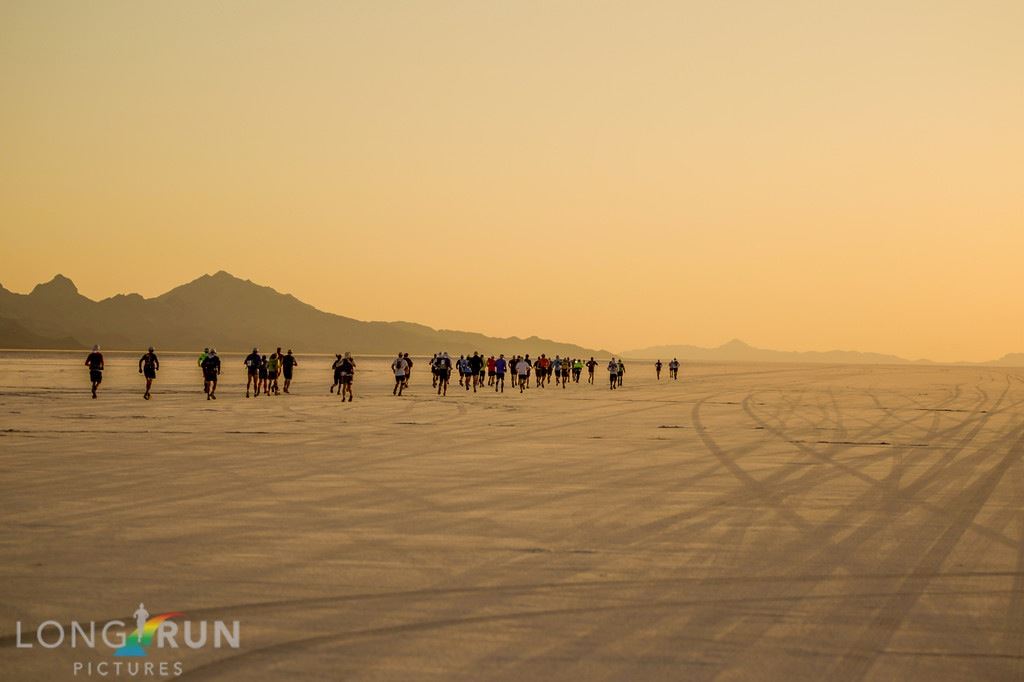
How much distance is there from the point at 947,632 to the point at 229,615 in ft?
15.7

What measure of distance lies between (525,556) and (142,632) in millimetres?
3456

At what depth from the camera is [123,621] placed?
6.45 m

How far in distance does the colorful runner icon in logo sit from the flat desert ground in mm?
141

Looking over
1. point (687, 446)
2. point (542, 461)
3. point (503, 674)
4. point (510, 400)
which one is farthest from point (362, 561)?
point (510, 400)

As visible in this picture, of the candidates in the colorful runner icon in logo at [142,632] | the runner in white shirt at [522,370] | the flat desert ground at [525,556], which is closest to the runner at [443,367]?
the runner in white shirt at [522,370]

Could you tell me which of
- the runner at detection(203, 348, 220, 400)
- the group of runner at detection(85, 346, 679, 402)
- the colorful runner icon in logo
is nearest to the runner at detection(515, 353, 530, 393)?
the group of runner at detection(85, 346, 679, 402)

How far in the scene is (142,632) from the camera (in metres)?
6.23

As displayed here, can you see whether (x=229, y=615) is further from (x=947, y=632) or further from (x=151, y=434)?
(x=151, y=434)

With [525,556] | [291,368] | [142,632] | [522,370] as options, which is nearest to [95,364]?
[291,368]

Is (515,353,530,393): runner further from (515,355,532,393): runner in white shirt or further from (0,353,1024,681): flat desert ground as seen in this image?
(0,353,1024,681): flat desert ground

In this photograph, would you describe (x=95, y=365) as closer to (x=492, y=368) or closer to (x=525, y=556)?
(x=492, y=368)

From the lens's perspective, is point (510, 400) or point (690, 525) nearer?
point (690, 525)

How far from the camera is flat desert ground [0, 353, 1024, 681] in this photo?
5902mm

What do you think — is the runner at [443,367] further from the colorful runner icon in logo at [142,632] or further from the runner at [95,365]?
the colorful runner icon in logo at [142,632]
